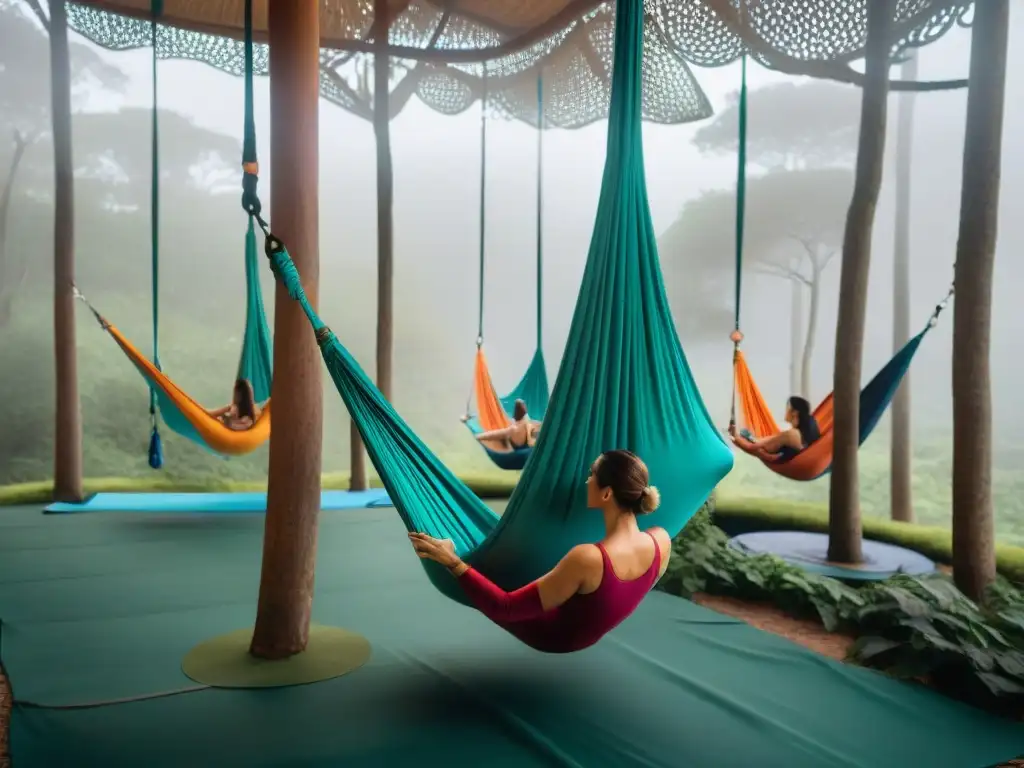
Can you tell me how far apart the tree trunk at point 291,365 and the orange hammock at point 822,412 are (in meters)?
1.94

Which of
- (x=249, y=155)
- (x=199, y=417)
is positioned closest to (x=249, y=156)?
(x=249, y=155)

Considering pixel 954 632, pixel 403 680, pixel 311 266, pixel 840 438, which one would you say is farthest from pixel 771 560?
pixel 311 266

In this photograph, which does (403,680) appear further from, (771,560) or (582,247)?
(582,247)

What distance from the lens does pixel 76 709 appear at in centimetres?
179

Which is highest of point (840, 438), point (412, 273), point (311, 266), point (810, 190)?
point (810, 190)

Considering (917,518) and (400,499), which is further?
(917,518)

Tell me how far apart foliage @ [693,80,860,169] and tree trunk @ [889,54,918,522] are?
527cm

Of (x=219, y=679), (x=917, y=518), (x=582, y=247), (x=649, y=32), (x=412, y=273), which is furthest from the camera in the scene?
(x=582, y=247)

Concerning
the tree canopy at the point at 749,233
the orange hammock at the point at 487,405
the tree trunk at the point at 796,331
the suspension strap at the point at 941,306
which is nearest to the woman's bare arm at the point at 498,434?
the orange hammock at the point at 487,405

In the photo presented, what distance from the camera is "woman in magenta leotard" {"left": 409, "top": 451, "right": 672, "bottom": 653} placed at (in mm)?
1551

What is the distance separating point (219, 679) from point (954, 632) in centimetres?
189

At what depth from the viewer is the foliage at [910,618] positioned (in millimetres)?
2008

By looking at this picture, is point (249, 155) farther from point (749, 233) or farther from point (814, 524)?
point (749, 233)

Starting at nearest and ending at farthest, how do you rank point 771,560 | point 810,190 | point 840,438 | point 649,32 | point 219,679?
1. point 219,679
2. point 771,560
3. point 840,438
4. point 649,32
5. point 810,190
